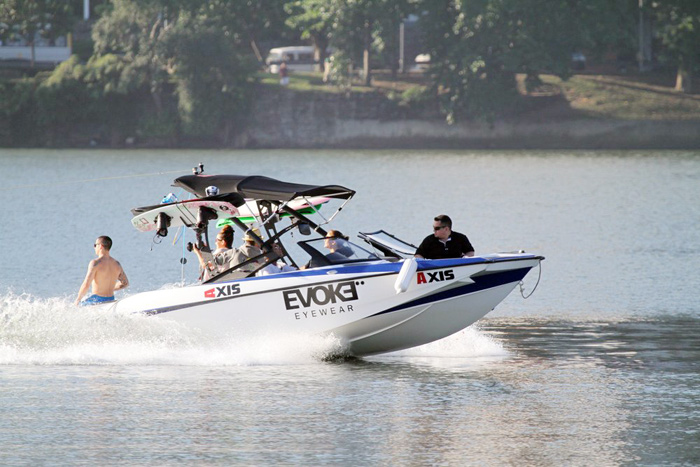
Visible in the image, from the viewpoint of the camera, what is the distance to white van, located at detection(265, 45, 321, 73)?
10612 centimetres

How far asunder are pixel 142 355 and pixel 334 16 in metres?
79.3

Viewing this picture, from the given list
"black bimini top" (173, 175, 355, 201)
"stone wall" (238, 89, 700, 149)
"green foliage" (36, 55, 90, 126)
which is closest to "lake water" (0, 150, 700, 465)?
"black bimini top" (173, 175, 355, 201)

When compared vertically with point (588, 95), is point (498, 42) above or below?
above

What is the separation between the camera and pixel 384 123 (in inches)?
3780

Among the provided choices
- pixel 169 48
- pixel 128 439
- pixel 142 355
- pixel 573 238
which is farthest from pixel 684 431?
pixel 169 48

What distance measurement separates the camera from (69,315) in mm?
18953

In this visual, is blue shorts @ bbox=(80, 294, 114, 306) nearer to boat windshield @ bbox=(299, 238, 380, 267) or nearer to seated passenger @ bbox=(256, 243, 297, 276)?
seated passenger @ bbox=(256, 243, 297, 276)

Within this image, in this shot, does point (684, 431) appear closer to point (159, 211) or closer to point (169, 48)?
point (159, 211)

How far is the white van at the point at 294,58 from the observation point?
348 feet

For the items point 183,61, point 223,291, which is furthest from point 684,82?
point 223,291

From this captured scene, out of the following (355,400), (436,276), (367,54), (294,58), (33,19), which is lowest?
(355,400)

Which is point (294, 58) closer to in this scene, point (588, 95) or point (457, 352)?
point (588, 95)

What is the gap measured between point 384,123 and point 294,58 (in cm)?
1446

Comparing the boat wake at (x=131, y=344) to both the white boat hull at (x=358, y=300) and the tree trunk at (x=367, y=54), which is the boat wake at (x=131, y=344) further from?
the tree trunk at (x=367, y=54)
